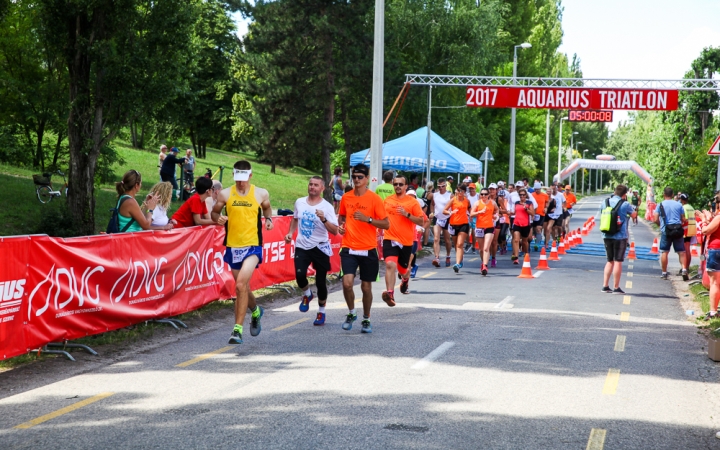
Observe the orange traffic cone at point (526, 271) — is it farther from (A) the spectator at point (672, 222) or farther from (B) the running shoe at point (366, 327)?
(B) the running shoe at point (366, 327)

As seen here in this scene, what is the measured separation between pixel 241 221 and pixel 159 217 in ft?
9.51

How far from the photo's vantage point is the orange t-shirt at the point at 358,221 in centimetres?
1037

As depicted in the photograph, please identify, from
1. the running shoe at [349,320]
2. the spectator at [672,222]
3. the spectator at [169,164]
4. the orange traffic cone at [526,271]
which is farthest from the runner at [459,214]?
the running shoe at [349,320]

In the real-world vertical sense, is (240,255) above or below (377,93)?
below

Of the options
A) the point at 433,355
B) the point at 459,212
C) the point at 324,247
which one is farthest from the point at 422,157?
the point at 433,355

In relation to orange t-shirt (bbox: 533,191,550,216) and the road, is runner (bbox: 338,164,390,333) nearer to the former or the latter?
the road

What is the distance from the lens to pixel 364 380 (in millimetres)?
7551

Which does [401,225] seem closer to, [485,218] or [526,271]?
[526,271]

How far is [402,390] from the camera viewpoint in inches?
283

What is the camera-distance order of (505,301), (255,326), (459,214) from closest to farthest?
(255,326), (505,301), (459,214)

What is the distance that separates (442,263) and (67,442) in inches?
619

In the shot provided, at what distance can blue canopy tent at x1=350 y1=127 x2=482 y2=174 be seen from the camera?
97.9 ft

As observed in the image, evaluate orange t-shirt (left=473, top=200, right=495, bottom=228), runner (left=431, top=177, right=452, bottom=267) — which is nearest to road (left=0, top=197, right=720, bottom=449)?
orange t-shirt (left=473, top=200, right=495, bottom=228)

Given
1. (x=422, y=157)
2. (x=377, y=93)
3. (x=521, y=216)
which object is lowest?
(x=521, y=216)
